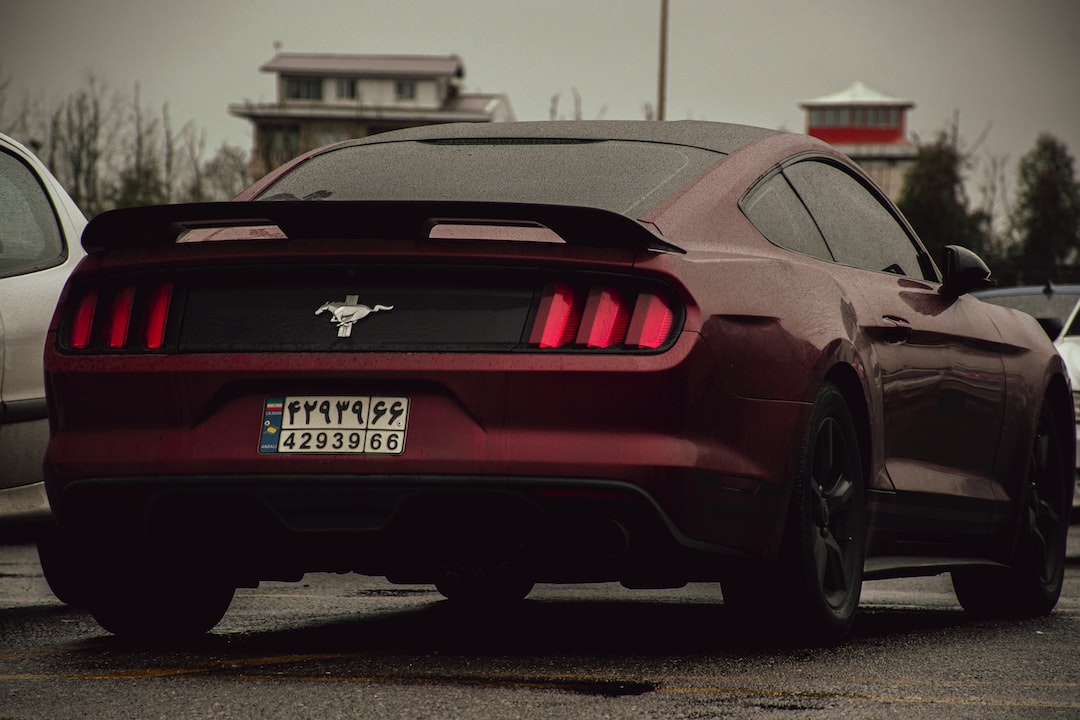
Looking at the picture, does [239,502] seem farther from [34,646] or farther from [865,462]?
[865,462]

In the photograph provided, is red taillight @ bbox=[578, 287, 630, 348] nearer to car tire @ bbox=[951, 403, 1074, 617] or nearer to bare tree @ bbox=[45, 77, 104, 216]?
car tire @ bbox=[951, 403, 1074, 617]

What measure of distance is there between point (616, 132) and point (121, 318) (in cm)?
167

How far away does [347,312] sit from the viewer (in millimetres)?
4527

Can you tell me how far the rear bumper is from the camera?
4.39 metres

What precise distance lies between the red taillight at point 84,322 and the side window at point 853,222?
6.85ft

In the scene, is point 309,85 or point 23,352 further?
point 309,85

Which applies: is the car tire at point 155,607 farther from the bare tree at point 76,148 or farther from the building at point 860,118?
the building at point 860,118

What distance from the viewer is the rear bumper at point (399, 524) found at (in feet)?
14.4

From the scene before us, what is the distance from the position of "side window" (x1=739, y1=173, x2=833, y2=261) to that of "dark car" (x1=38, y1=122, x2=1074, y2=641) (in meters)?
0.02

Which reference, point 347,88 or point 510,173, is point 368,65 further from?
point 510,173

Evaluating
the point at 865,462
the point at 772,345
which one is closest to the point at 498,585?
the point at 865,462

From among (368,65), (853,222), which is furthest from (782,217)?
(368,65)

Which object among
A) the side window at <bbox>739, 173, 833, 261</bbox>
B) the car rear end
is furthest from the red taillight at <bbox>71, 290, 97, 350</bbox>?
the side window at <bbox>739, 173, 833, 261</bbox>

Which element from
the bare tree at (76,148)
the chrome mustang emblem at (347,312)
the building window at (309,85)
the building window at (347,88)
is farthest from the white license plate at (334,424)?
the building window at (309,85)
